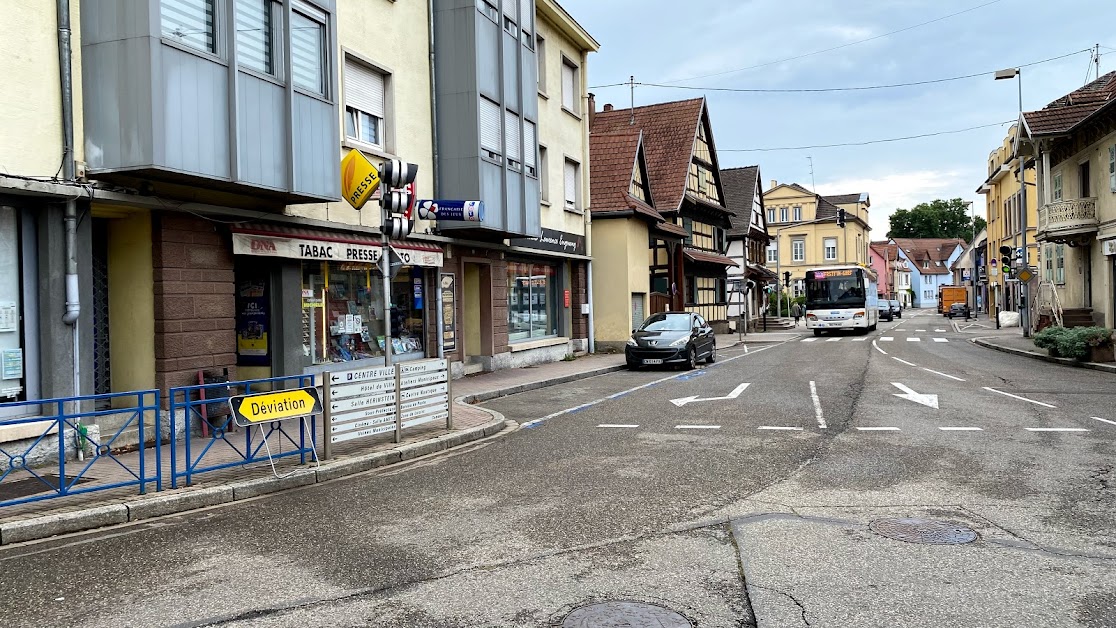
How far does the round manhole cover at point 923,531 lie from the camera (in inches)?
223

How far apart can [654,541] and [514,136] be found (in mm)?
14091

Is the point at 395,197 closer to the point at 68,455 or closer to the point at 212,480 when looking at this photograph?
the point at 212,480

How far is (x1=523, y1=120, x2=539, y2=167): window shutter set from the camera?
1898 cm

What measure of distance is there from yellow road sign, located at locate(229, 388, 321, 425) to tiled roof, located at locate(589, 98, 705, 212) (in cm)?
2568

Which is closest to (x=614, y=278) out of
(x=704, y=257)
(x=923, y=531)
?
(x=704, y=257)

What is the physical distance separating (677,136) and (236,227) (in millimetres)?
27552

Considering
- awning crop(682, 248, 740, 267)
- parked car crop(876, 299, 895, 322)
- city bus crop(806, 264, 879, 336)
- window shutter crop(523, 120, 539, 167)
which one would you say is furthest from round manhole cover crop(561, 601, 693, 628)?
parked car crop(876, 299, 895, 322)

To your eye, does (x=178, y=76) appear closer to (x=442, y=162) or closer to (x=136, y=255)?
(x=136, y=255)

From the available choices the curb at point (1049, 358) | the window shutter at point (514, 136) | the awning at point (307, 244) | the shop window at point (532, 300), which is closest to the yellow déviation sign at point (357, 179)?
the awning at point (307, 244)

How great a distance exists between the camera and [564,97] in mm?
23875

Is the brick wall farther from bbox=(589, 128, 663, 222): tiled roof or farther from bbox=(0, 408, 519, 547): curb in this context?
bbox=(589, 128, 663, 222): tiled roof

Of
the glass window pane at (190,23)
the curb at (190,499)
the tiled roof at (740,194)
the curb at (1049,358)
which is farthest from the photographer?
the tiled roof at (740,194)

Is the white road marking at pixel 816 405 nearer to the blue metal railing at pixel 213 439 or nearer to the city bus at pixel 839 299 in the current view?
the blue metal railing at pixel 213 439

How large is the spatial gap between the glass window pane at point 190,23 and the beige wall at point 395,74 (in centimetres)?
290
